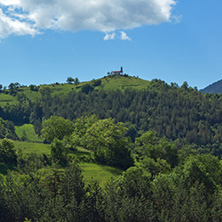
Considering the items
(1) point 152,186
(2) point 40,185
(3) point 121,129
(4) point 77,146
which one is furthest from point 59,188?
(4) point 77,146

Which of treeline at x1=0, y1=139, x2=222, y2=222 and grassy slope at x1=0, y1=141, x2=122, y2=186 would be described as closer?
treeline at x1=0, y1=139, x2=222, y2=222

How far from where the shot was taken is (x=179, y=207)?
6550 centimetres

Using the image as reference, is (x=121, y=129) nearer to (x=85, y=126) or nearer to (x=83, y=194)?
(x=85, y=126)

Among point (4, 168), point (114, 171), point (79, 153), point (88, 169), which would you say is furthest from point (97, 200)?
point (79, 153)

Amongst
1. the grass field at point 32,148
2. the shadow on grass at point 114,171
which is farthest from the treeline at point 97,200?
the grass field at point 32,148

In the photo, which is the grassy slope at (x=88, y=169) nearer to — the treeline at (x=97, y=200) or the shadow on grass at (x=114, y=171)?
the shadow on grass at (x=114, y=171)

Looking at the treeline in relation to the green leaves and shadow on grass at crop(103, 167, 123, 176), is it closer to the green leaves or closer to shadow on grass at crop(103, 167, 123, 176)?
shadow on grass at crop(103, 167, 123, 176)

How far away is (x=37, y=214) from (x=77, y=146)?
66.1m

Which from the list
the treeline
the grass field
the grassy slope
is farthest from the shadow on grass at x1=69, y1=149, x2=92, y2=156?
the treeline

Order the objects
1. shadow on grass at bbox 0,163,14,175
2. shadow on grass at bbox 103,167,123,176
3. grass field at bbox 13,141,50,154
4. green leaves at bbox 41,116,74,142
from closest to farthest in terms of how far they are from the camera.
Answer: shadow on grass at bbox 0,163,14,175, shadow on grass at bbox 103,167,123,176, grass field at bbox 13,141,50,154, green leaves at bbox 41,116,74,142

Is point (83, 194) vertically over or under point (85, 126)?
under

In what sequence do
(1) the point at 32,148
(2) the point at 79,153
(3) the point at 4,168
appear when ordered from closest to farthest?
1. (3) the point at 4,168
2. (1) the point at 32,148
3. (2) the point at 79,153

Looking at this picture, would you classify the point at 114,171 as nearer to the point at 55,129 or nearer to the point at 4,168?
the point at 55,129

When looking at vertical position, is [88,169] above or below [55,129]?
below
